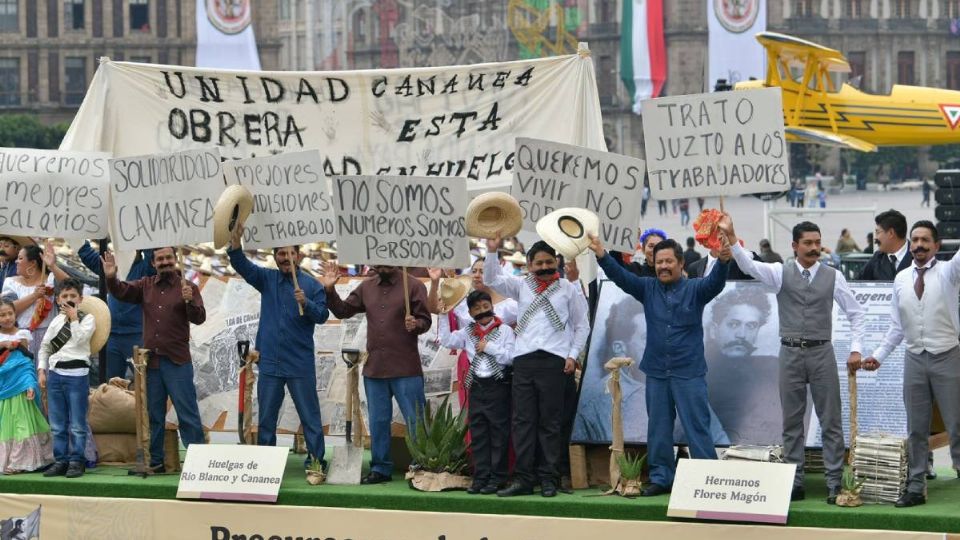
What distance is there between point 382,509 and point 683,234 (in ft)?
144

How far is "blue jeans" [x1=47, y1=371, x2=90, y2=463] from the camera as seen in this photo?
11.1m

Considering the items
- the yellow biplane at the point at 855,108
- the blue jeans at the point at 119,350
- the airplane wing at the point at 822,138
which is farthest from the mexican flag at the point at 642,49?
the blue jeans at the point at 119,350

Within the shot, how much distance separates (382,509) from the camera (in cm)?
1025

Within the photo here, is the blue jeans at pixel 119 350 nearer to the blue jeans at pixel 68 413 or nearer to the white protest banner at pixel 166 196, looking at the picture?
the blue jeans at pixel 68 413

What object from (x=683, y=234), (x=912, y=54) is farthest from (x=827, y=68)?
(x=912, y=54)

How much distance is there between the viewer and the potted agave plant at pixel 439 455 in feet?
34.3

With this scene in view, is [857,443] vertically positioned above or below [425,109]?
below

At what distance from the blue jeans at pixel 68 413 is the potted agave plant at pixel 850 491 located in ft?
15.4

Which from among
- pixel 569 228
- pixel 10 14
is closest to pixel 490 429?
pixel 569 228

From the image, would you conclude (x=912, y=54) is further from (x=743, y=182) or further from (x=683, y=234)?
(x=743, y=182)

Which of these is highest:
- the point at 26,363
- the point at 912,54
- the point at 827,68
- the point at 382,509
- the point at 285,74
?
the point at 912,54

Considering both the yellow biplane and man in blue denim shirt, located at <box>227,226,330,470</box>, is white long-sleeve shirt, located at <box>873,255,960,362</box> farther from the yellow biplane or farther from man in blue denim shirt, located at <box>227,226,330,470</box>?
the yellow biplane

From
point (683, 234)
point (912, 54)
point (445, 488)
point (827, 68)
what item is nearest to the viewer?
point (445, 488)

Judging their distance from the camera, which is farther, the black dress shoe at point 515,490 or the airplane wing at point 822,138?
the airplane wing at point 822,138
